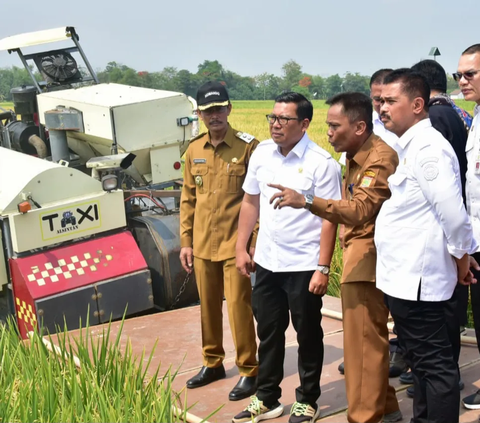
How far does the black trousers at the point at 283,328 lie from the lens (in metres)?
3.58

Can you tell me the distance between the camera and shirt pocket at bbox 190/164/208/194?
13.6 ft

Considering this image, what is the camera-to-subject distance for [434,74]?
4207 millimetres

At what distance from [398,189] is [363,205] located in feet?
0.56

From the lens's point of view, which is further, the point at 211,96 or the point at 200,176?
the point at 200,176

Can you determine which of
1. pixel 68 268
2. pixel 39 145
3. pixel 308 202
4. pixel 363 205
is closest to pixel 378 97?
pixel 363 205

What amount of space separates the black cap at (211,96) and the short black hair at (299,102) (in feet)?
1.50

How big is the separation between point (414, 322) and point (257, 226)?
3.80 ft

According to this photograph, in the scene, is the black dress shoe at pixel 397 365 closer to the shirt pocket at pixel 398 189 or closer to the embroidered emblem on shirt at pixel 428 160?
the shirt pocket at pixel 398 189

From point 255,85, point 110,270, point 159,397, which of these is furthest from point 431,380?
point 255,85

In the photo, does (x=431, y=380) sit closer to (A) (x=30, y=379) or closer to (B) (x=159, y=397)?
(B) (x=159, y=397)

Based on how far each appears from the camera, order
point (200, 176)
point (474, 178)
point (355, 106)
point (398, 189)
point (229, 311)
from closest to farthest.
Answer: point (398, 189) → point (355, 106) → point (474, 178) → point (229, 311) → point (200, 176)

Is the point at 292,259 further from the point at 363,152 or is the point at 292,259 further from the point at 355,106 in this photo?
the point at 355,106

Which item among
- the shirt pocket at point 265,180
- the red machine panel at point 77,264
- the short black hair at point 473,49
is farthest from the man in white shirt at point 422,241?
the red machine panel at point 77,264

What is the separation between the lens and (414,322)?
3086 millimetres
